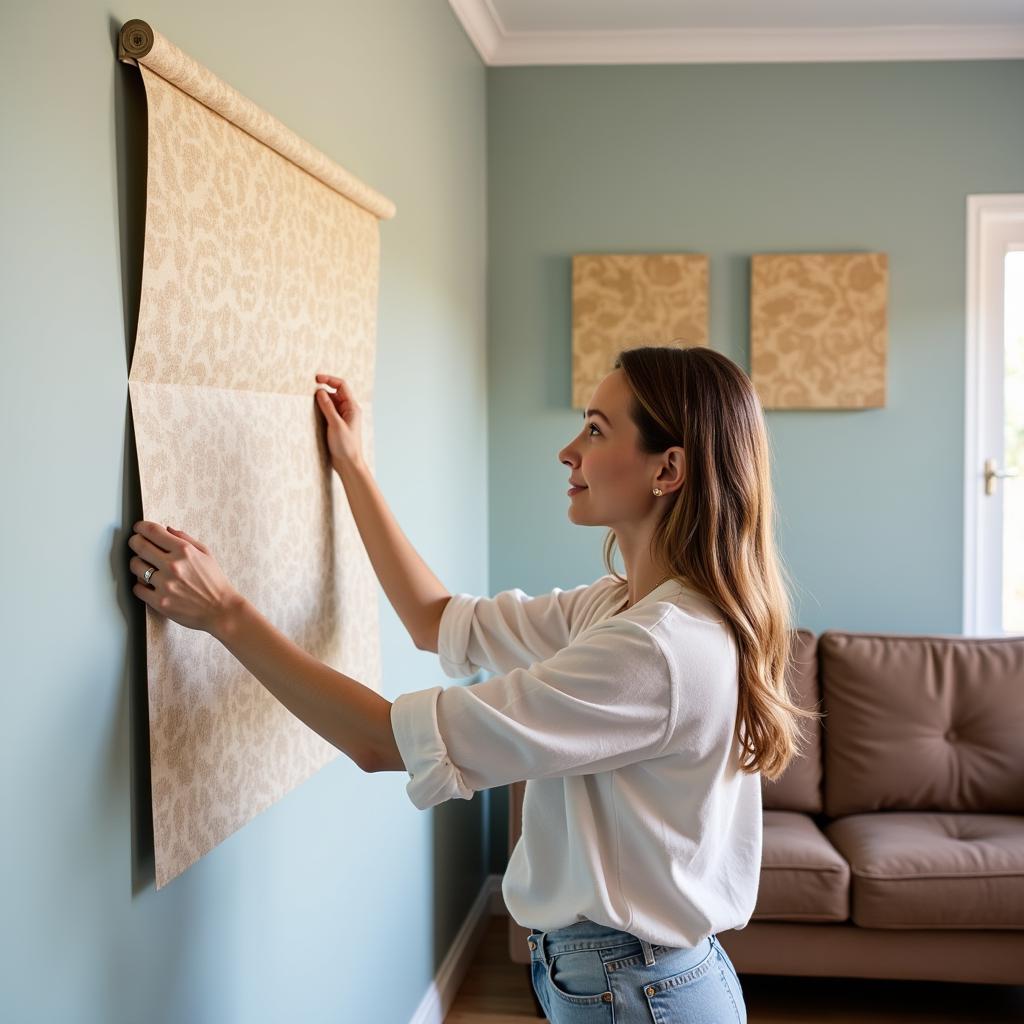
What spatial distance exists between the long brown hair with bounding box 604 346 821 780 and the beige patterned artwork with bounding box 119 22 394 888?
52 centimetres

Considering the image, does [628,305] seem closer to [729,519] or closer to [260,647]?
[729,519]

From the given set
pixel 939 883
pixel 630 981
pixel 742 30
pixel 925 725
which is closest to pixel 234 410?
pixel 630 981

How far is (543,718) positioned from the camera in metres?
1.20

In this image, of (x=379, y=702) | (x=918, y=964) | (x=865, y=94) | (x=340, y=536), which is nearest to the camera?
(x=379, y=702)

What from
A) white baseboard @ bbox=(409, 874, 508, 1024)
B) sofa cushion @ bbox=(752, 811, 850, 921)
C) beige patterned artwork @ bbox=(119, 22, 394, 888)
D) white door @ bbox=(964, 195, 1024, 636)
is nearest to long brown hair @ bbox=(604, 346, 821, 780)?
beige patterned artwork @ bbox=(119, 22, 394, 888)

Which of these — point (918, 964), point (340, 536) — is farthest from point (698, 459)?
point (918, 964)

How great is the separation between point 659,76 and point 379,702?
295cm

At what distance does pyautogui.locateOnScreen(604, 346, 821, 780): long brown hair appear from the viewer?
52.7 inches

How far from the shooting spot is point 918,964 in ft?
8.98

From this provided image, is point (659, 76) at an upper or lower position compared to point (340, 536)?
upper

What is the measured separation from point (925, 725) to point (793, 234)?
5.16ft

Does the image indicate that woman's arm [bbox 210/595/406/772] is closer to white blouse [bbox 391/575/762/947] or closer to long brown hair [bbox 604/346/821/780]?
white blouse [bbox 391/575/762/947]

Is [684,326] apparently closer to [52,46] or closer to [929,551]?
[929,551]

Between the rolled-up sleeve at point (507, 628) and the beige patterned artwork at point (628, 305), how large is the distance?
1.97 meters
